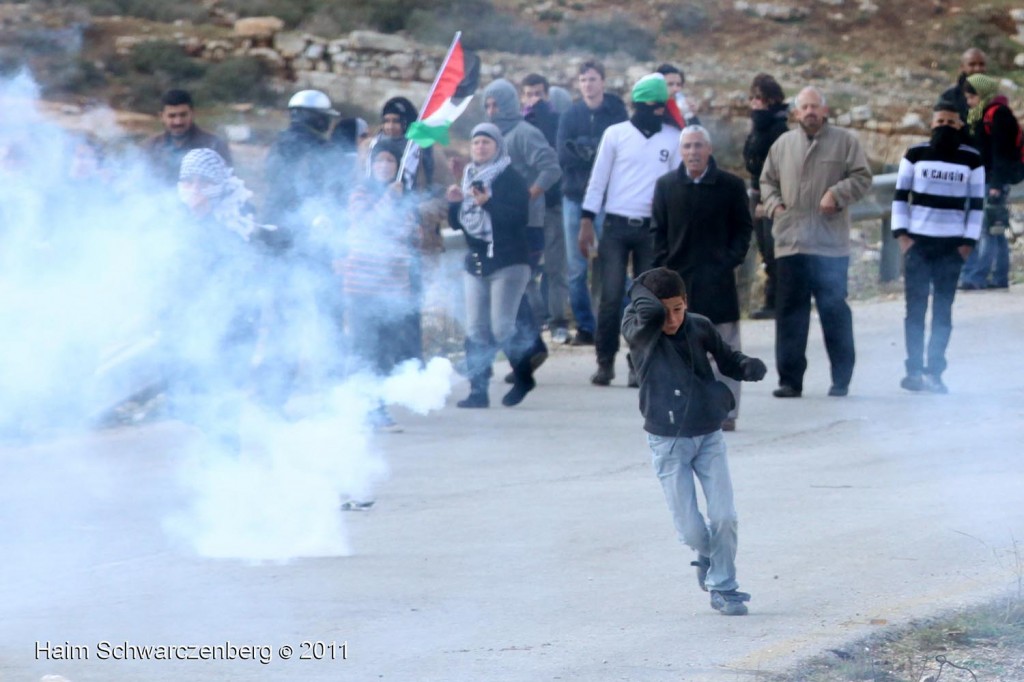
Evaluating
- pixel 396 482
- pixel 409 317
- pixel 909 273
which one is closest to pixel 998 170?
pixel 909 273

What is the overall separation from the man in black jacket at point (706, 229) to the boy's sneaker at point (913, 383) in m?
1.84

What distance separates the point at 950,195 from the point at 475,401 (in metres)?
3.78

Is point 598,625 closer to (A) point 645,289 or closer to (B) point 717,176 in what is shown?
(A) point 645,289

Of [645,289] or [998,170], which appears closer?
[645,289]

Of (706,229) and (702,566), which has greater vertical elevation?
(706,229)

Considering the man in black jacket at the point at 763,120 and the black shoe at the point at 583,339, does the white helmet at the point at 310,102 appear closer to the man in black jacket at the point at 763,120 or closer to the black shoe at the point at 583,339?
the man in black jacket at the point at 763,120

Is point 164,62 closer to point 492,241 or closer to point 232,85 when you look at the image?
point 232,85

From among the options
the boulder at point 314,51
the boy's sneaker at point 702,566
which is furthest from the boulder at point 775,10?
the boy's sneaker at point 702,566

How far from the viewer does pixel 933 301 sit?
37.8 feet

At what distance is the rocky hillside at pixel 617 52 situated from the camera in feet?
102

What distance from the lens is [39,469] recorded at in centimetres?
955

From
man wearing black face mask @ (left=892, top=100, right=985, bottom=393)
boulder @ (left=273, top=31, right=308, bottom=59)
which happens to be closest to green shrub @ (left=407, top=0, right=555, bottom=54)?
boulder @ (left=273, top=31, right=308, bottom=59)

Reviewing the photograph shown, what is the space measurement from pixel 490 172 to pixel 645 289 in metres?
4.60

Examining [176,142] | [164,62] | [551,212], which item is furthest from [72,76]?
[176,142]
